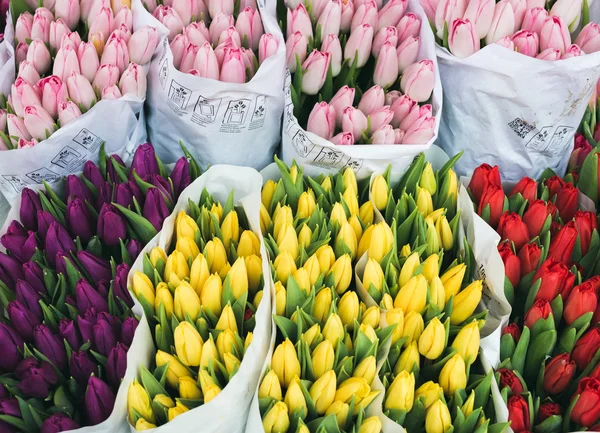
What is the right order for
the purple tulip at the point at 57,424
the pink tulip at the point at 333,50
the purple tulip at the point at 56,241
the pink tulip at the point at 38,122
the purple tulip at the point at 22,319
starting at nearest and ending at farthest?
1. the purple tulip at the point at 57,424
2. the purple tulip at the point at 22,319
3. the purple tulip at the point at 56,241
4. the pink tulip at the point at 38,122
5. the pink tulip at the point at 333,50

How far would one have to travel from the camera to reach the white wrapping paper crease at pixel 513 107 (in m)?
1.17

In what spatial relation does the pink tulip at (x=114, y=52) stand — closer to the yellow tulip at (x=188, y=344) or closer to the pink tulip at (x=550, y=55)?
the yellow tulip at (x=188, y=344)

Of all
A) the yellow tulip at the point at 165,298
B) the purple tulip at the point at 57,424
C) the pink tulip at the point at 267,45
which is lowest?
the purple tulip at the point at 57,424

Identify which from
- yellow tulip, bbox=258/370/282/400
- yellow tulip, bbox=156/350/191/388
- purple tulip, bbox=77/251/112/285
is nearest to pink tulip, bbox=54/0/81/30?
purple tulip, bbox=77/251/112/285

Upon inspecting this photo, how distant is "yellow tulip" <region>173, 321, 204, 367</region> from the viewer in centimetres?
85

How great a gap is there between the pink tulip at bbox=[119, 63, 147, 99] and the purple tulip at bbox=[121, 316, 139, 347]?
0.52 metres

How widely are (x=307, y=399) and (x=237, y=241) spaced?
1.08 feet

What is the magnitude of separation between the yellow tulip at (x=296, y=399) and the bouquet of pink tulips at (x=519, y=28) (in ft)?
2.48

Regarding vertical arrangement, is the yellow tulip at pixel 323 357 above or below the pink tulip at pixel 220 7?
below

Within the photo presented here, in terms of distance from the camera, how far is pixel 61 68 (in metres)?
1.18

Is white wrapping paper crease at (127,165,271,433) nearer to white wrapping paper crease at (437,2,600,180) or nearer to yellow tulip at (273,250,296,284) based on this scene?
yellow tulip at (273,250,296,284)

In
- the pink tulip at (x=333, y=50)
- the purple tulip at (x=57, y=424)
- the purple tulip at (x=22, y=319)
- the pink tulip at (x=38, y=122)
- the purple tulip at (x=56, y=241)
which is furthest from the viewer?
the pink tulip at (x=333, y=50)

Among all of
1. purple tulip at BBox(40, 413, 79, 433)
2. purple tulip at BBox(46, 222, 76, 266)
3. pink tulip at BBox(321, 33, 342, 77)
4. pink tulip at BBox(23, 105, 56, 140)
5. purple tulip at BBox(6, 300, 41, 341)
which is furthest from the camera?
pink tulip at BBox(321, 33, 342, 77)

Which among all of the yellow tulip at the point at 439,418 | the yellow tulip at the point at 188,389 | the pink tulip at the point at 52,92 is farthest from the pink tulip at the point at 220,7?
the yellow tulip at the point at 439,418
